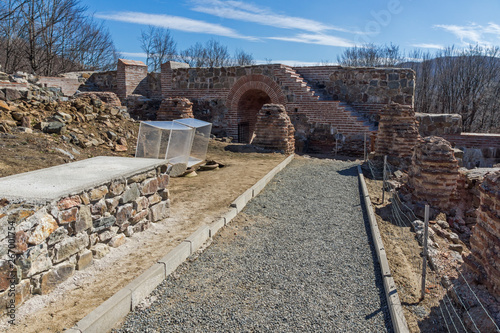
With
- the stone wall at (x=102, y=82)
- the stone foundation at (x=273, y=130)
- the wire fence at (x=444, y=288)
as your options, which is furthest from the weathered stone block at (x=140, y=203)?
the stone wall at (x=102, y=82)

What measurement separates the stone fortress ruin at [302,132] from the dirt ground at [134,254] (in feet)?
0.51

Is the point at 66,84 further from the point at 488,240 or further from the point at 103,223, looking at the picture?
the point at 488,240

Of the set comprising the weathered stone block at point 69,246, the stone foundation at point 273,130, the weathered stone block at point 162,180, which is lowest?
the weathered stone block at point 69,246

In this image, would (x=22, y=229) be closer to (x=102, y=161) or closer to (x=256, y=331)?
(x=256, y=331)

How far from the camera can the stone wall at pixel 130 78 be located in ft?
56.7

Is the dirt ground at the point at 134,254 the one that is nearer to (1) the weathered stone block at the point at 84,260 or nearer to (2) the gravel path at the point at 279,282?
(1) the weathered stone block at the point at 84,260

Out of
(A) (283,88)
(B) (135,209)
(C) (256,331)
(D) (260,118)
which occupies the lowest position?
(C) (256,331)

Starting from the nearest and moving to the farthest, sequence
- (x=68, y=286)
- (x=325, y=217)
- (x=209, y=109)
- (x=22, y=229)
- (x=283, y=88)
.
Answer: (x=22, y=229), (x=68, y=286), (x=325, y=217), (x=283, y=88), (x=209, y=109)

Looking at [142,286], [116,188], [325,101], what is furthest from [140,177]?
[325,101]

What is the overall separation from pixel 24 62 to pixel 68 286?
24.4m

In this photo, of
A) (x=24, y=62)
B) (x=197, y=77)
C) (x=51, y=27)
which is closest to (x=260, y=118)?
(x=197, y=77)

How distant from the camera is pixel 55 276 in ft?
10.7

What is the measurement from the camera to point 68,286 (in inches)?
131

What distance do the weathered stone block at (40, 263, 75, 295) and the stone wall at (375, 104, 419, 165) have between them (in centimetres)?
842
